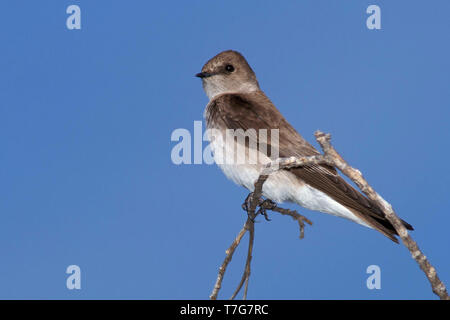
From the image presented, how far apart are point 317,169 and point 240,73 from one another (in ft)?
6.50

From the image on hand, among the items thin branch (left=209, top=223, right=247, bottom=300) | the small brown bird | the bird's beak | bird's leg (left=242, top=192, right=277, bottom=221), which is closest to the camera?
thin branch (left=209, top=223, right=247, bottom=300)

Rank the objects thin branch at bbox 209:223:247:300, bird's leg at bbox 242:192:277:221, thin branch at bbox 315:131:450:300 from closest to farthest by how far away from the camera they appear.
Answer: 1. thin branch at bbox 315:131:450:300
2. thin branch at bbox 209:223:247:300
3. bird's leg at bbox 242:192:277:221

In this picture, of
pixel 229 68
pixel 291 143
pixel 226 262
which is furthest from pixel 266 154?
pixel 226 262

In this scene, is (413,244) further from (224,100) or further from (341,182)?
(224,100)

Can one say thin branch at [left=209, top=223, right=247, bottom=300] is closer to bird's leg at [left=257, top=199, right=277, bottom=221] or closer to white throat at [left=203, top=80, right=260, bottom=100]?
bird's leg at [left=257, top=199, right=277, bottom=221]

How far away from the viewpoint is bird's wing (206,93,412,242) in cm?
543

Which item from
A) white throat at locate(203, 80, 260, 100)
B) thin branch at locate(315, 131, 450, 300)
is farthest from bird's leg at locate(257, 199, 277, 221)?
thin branch at locate(315, 131, 450, 300)

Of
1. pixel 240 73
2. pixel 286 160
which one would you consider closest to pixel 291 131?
pixel 240 73

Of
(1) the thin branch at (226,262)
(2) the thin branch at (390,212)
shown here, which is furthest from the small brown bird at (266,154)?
(2) the thin branch at (390,212)

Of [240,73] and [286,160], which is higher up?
[240,73]

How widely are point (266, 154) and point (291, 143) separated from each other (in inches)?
14.3

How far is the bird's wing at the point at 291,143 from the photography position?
17.8 ft
